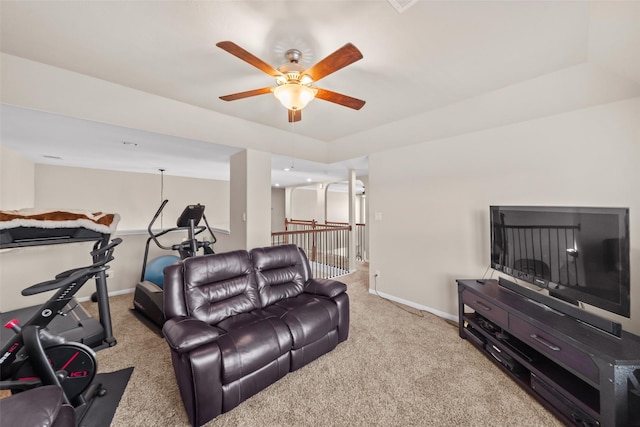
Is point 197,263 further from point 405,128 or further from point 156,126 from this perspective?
point 405,128

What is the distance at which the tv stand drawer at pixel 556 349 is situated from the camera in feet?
4.47

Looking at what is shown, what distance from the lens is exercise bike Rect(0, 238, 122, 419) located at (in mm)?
1368

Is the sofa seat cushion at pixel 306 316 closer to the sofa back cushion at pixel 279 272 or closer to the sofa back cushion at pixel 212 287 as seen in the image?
the sofa back cushion at pixel 279 272

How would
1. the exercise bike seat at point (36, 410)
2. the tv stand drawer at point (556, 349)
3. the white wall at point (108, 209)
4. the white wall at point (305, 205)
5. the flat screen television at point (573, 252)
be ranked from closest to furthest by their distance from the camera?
1. the exercise bike seat at point (36, 410)
2. the tv stand drawer at point (556, 349)
3. the flat screen television at point (573, 252)
4. the white wall at point (108, 209)
5. the white wall at point (305, 205)

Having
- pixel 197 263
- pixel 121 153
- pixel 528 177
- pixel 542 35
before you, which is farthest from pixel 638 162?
pixel 121 153

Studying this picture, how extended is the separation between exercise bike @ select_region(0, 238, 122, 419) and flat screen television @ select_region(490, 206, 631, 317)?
342cm

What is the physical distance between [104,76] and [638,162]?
4.67 metres

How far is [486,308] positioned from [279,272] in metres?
2.01

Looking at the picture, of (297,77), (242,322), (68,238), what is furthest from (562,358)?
(68,238)

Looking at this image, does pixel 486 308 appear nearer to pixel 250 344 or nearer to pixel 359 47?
pixel 250 344

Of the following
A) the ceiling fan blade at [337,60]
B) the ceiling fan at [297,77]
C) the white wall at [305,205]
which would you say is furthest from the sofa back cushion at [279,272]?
the white wall at [305,205]

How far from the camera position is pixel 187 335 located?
1.47 m

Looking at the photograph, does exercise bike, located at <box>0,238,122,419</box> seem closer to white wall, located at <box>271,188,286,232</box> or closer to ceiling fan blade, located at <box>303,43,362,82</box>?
ceiling fan blade, located at <box>303,43,362,82</box>

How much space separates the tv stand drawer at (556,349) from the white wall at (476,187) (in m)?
0.91
